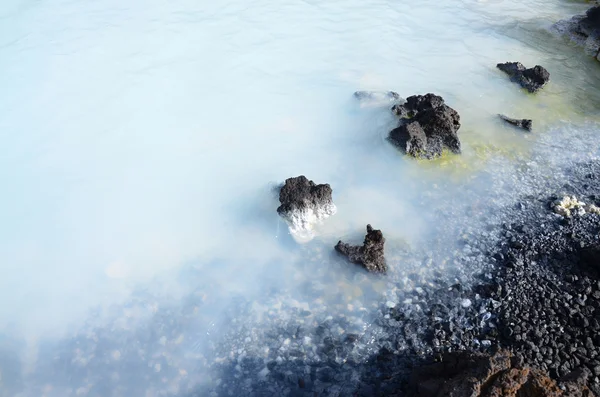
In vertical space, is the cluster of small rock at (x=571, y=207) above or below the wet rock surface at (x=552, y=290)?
above

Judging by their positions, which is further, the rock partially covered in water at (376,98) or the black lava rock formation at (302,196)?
the rock partially covered in water at (376,98)

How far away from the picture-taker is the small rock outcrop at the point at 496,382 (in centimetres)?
407

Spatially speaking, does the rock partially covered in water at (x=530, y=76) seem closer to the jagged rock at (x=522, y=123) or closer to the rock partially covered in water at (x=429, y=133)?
the jagged rock at (x=522, y=123)

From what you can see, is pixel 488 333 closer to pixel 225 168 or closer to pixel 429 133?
pixel 429 133

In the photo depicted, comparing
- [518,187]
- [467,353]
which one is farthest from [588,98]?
[467,353]

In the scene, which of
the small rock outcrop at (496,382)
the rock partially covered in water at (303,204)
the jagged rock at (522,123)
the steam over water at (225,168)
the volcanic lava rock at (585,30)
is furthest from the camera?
the volcanic lava rock at (585,30)

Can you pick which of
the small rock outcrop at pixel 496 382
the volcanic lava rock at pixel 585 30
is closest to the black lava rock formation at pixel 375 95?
the volcanic lava rock at pixel 585 30

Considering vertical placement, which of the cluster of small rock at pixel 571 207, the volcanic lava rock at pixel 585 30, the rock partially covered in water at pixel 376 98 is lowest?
the cluster of small rock at pixel 571 207

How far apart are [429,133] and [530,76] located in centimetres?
393

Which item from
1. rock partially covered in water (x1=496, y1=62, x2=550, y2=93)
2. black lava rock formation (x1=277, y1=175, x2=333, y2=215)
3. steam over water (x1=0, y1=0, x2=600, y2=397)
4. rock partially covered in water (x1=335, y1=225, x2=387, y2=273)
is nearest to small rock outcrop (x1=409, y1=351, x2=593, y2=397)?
steam over water (x1=0, y1=0, x2=600, y2=397)

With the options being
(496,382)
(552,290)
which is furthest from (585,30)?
(496,382)

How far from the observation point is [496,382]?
4133 mm

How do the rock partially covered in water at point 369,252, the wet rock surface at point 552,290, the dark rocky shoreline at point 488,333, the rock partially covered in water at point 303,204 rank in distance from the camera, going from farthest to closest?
Result: the rock partially covered in water at point 303,204 → the rock partially covered in water at point 369,252 → the wet rock surface at point 552,290 → the dark rocky shoreline at point 488,333

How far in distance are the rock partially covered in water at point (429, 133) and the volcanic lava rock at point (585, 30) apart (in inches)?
261
